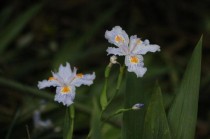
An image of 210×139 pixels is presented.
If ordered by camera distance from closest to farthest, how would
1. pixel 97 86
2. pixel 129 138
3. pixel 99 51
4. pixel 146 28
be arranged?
1. pixel 129 138
2. pixel 97 86
3. pixel 99 51
4. pixel 146 28

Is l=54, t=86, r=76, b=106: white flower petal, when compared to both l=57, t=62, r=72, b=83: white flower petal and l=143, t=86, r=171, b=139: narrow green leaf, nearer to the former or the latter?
l=57, t=62, r=72, b=83: white flower petal

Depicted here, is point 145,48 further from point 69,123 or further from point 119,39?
point 69,123

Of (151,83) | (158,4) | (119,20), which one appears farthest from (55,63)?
(158,4)

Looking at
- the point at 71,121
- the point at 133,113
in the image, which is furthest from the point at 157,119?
the point at 71,121

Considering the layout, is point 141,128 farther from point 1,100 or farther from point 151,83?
point 1,100

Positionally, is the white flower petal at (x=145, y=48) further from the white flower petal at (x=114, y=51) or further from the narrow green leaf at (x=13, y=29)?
the narrow green leaf at (x=13, y=29)

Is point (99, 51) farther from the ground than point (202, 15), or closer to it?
closer to it
